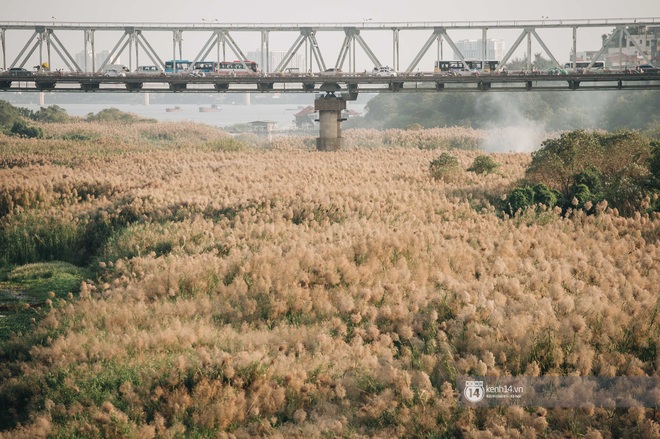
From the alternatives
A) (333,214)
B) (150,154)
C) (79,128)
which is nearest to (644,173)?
(333,214)

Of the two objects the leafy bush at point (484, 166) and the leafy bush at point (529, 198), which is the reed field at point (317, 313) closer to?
the leafy bush at point (529, 198)

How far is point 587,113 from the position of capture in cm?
9906

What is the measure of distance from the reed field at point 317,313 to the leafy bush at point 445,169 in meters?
4.84

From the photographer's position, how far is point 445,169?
121 ft

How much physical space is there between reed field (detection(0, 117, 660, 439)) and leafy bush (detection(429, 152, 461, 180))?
4.84 m

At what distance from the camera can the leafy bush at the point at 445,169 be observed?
36.7 metres

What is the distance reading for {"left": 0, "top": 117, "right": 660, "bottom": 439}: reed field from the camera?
1352 centimetres

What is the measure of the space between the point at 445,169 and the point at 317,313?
19.8m

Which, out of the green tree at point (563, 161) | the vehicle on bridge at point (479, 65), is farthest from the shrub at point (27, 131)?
the green tree at point (563, 161)

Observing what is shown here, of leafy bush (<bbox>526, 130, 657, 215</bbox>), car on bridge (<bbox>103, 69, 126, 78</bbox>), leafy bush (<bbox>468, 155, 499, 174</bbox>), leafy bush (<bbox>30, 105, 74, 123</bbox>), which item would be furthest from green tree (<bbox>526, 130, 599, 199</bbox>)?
leafy bush (<bbox>30, 105, 74, 123</bbox>)

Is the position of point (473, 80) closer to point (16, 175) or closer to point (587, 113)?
point (16, 175)

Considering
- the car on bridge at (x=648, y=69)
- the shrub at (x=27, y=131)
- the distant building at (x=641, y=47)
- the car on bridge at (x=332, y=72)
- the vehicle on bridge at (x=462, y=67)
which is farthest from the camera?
the distant building at (x=641, y=47)

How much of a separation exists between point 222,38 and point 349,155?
70.2 feet

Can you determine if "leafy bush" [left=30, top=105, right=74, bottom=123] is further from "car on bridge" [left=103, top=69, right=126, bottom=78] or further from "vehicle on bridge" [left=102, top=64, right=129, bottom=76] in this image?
"car on bridge" [left=103, top=69, right=126, bottom=78]
